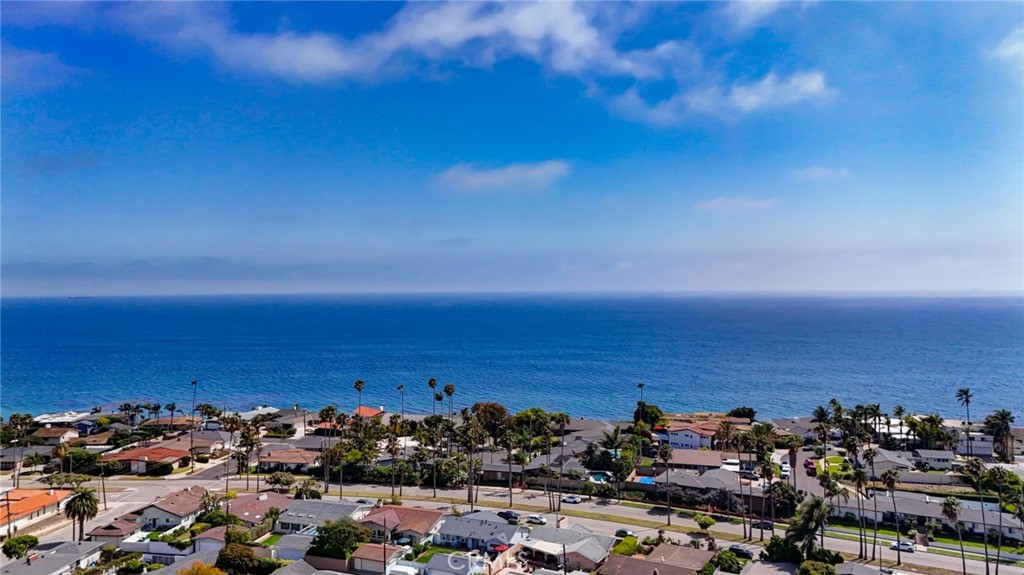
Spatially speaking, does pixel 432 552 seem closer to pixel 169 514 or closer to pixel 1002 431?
pixel 169 514

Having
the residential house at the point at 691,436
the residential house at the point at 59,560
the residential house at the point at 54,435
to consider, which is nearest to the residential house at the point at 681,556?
the residential house at the point at 691,436

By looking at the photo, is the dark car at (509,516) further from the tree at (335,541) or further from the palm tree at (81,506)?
the palm tree at (81,506)

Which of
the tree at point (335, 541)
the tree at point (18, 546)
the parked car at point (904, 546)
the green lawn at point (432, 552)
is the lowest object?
the green lawn at point (432, 552)

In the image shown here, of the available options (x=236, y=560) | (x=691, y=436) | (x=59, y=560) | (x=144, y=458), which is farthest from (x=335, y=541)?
(x=691, y=436)

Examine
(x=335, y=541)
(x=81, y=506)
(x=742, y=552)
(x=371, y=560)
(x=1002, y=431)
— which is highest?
(x=81, y=506)

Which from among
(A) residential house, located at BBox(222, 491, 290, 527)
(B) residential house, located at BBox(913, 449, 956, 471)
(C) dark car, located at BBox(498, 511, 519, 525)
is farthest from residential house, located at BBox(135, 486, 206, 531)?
(B) residential house, located at BBox(913, 449, 956, 471)
